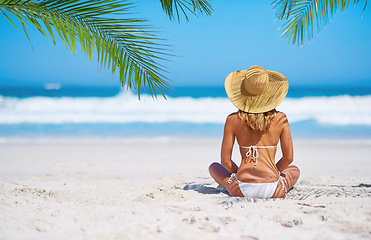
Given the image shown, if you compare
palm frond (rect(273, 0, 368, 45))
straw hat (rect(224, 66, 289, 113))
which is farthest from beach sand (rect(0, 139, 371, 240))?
palm frond (rect(273, 0, 368, 45))

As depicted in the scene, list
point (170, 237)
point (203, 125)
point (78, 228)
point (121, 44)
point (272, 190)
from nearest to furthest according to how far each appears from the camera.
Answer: point (170, 237), point (78, 228), point (121, 44), point (272, 190), point (203, 125)

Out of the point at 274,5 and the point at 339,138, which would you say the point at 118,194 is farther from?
the point at 339,138

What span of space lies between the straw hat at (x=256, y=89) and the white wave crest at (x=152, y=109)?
9318 millimetres

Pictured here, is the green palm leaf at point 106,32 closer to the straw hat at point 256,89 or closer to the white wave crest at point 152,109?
the straw hat at point 256,89

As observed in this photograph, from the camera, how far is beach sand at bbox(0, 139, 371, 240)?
2048mm

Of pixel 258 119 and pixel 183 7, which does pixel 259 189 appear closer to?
pixel 258 119

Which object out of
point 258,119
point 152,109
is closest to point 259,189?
point 258,119

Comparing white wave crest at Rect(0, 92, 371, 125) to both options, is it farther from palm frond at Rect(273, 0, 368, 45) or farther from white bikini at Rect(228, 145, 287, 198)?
white bikini at Rect(228, 145, 287, 198)

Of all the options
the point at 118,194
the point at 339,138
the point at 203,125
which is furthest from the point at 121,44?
the point at 203,125

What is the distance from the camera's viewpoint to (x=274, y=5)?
3.44m

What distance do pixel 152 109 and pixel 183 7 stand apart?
11.9 metres

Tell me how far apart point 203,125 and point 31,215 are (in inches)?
359

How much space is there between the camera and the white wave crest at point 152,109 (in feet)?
42.0

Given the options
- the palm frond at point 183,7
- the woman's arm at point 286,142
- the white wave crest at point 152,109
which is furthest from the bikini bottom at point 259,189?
the white wave crest at point 152,109
